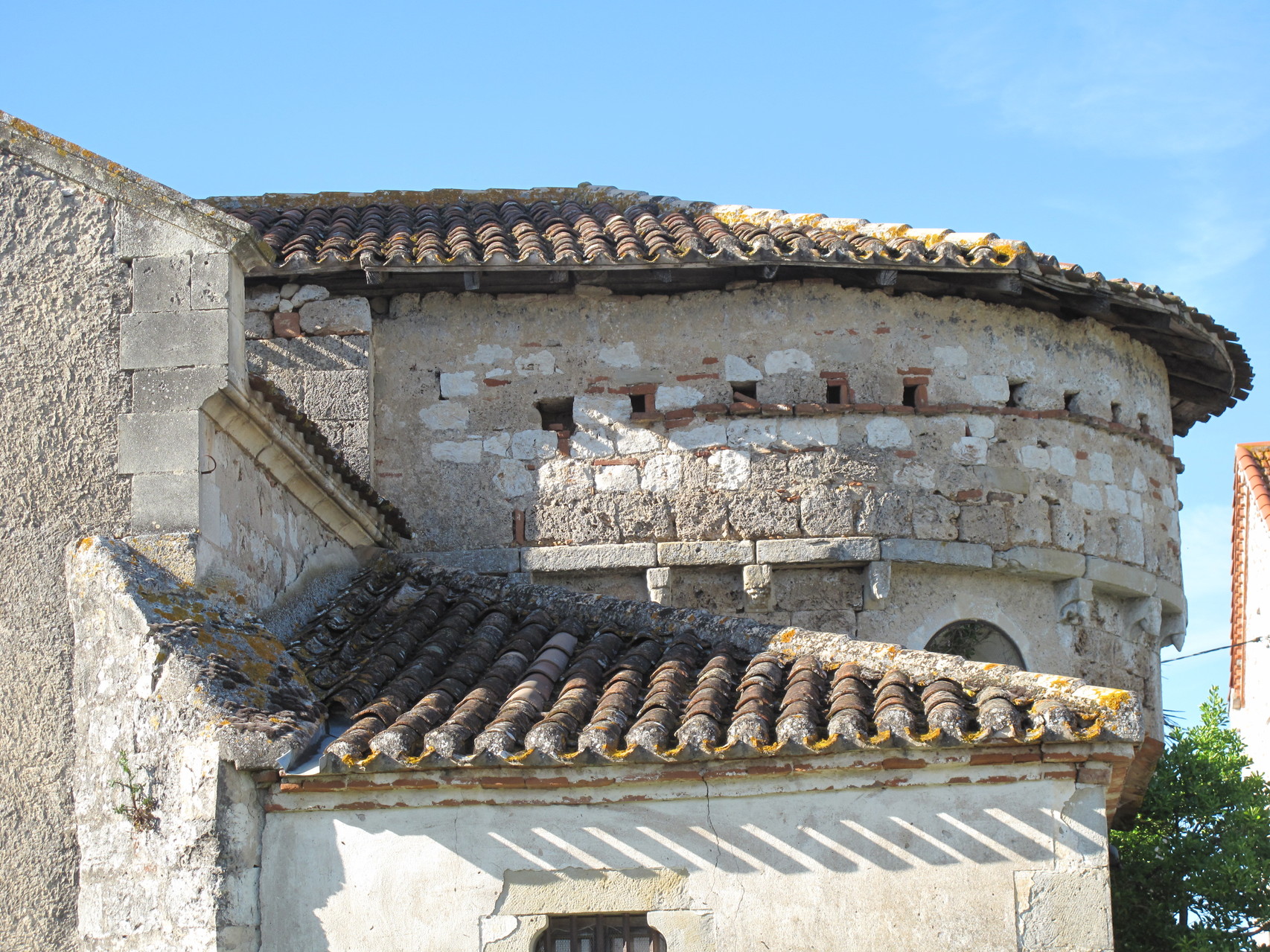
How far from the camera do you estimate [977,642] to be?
33.3 feet

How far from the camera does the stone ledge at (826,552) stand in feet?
31.6

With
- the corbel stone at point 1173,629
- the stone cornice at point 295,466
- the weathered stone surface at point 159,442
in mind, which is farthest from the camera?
the corbel stone at point 1173,629

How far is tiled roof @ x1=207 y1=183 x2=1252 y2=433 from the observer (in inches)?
381

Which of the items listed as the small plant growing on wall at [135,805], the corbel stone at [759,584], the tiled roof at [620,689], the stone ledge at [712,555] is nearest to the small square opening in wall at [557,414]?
the stone ledge at [712,555]

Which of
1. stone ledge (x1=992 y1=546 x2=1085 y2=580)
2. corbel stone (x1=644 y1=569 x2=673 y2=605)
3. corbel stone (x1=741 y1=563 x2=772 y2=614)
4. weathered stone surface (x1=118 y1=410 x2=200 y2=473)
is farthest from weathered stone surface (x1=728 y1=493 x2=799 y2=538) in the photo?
weathered stone surface (x1=118 y1=410 x2=200 y2=473)

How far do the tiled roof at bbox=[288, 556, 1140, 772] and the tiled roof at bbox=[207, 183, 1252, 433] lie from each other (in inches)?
94.6

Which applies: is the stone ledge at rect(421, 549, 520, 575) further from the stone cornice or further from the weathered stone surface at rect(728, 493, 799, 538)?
the weathered stone surface at rect(728, 493, 799, 538)

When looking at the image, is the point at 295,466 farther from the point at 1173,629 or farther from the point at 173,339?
the point at 1173,629

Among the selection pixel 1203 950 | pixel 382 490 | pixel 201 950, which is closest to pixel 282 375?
pixel 382 490

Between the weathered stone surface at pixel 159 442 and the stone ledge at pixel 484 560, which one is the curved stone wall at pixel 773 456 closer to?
the stone ledge at pixel 484 560

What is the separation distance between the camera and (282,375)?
33.4 ft

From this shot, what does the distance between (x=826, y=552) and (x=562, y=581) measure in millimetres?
1690

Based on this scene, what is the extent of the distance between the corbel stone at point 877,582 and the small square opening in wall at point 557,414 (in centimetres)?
213

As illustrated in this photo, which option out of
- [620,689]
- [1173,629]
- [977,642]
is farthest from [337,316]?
[1173,629]
